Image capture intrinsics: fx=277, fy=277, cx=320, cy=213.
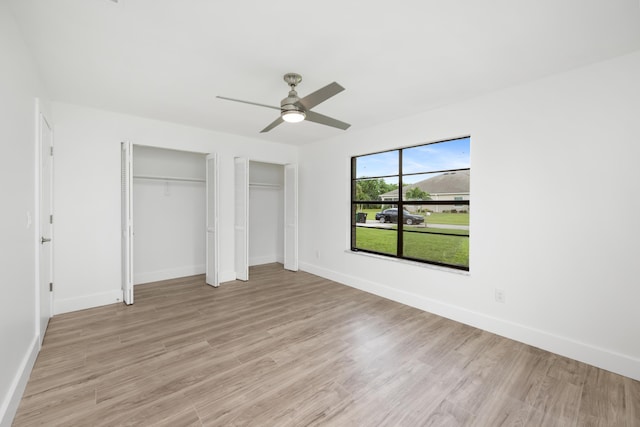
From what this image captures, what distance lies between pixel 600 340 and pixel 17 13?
500 centimetres

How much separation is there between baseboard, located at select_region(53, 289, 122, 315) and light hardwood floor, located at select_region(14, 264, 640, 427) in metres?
0.16

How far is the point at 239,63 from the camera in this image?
7.93 ft

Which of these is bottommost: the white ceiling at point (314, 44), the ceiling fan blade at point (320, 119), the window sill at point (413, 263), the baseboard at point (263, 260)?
the baseboard at point (263, 260)

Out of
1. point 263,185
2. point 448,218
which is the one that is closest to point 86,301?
point 263,185

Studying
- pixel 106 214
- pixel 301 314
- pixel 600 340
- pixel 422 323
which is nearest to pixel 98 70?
pixel 106 214

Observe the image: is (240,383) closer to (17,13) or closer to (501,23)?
(17,13)

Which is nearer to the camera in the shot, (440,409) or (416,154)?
(440,409)

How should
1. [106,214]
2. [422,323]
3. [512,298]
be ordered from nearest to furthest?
[512,298]
[422,323]
[106,214]

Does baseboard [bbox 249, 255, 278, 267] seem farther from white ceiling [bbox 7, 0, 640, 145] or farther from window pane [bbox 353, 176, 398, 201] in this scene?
white ceiling [bbox 7, 0, 640, 145]

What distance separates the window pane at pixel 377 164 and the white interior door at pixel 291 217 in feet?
4.58

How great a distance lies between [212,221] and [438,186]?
357cm

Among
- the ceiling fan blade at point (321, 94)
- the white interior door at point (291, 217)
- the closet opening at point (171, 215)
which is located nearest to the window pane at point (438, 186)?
the ceiling fan blade at point (321, 94)

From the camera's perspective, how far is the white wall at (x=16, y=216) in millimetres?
1653

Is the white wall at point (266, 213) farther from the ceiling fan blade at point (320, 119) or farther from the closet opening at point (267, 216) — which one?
the ceiling fan blade at point (320, 119)
